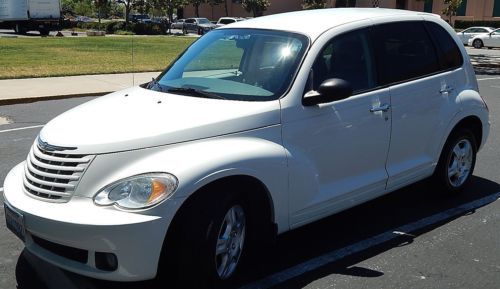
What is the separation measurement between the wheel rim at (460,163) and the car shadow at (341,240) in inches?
6.8

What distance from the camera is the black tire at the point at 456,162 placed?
5.18 metres

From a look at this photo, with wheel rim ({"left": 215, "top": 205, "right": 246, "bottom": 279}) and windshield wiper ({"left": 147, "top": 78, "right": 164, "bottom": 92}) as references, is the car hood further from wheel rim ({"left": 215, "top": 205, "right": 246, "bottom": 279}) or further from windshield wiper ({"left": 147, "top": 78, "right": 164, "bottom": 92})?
wheel rim ({"left": 215, "top": 205, "right": 246, "bottom": 279})

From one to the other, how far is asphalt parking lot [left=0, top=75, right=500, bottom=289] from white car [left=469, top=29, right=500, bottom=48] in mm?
35894

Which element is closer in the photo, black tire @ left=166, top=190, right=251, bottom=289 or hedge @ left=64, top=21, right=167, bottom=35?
black tire @ left=166, top=190, right=251, bottom=289

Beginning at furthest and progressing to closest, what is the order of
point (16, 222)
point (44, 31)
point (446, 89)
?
point (44, 31) < point (446, 89) < point (16, 222)

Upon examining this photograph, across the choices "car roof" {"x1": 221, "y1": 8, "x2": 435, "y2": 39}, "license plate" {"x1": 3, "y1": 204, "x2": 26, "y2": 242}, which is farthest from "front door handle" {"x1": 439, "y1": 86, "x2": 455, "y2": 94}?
"license plate" {"x1": 3, "y1": 204, "x2": 26, "y2": 242}

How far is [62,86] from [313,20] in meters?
9.98

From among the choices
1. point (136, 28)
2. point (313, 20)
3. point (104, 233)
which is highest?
point (313, 20)

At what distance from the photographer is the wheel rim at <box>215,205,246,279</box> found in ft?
11.3

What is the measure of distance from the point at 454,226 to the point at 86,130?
3092 millimetres

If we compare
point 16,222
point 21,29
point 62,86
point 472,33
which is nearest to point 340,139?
point 16,222

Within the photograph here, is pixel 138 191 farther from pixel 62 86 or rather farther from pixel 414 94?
pixel 62 86

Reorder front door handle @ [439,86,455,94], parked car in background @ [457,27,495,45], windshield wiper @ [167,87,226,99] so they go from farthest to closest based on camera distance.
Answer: parked car in background @ [457,27,495,45] → front door handle @ [439,86,455,94] → windshield wiper @ [167,87,226,99]

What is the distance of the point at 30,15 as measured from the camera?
4275 cm
